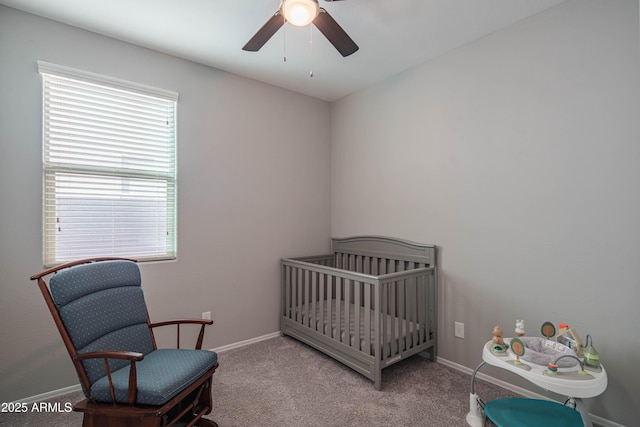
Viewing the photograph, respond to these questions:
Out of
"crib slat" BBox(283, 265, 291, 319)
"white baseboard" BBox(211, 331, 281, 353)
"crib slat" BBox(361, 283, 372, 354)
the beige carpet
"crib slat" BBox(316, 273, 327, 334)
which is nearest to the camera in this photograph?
the beige carpet

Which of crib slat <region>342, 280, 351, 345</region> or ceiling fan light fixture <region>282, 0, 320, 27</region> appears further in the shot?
crib slat <region>342, 280, 351, 345</region>

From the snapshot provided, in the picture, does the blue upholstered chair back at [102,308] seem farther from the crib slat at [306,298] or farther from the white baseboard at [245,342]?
the crib slat at [306,298]

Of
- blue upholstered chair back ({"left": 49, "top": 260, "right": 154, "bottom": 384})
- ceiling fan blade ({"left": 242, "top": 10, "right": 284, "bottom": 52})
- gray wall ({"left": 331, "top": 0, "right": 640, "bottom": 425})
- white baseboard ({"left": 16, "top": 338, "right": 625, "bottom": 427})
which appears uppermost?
ceiling fan blade ({"left": 242, "top": 10, "right": 284, "bottom": 52})

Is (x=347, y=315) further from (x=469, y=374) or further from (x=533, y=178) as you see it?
(x=533, y=178)

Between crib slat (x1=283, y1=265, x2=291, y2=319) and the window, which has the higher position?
the window

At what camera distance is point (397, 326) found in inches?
99.8

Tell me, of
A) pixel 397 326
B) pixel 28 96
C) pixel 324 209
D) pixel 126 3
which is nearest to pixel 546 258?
pixel 397 326

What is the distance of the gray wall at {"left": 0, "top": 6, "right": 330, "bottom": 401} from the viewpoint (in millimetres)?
2006

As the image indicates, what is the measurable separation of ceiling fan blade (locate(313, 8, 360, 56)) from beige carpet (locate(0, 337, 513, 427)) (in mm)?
2159

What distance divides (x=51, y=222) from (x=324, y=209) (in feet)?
7.82

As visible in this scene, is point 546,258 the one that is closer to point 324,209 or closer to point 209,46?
point 324,209

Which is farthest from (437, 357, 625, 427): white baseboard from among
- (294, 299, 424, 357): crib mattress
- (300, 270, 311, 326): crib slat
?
(300, 270, 311, 326): crib slat

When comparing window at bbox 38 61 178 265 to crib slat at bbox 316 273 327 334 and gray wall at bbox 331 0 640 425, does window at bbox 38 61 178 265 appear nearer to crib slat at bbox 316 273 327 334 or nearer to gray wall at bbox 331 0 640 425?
crib slat at bbox 316 273 327 334

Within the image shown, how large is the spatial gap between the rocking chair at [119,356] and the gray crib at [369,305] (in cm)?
106
